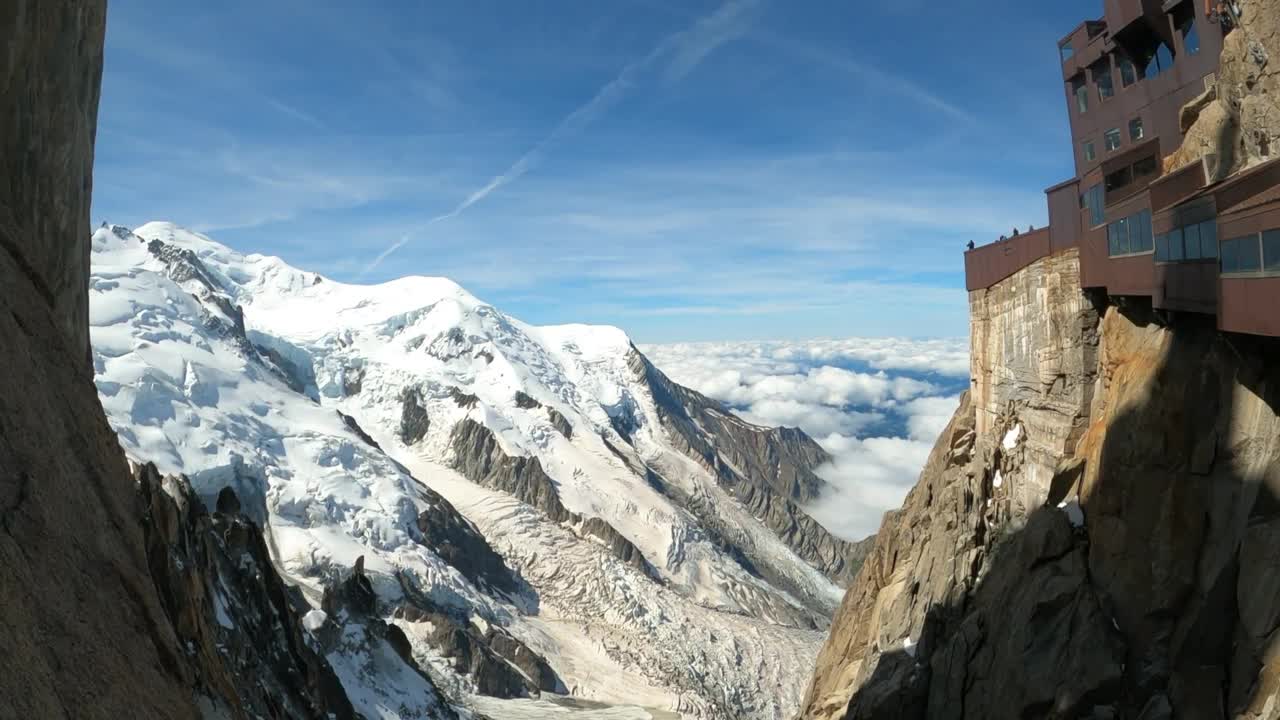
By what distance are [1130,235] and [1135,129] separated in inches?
361

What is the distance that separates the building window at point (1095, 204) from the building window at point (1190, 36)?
4474 mm

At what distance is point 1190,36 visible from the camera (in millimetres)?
24594

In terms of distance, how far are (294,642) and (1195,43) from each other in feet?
162

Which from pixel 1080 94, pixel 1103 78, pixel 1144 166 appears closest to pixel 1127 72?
pixel 1103 78

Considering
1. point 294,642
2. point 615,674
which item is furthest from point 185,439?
point 294,642

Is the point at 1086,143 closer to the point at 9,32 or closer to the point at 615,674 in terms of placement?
the point at 9,32

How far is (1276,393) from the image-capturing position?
607 inches

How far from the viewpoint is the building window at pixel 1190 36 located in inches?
959

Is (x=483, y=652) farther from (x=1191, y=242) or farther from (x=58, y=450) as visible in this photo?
(x=58, y=450)

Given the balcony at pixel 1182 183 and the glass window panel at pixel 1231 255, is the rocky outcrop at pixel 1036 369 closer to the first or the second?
the balcony at pixel 1182 183

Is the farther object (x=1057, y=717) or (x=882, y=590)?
(x=882, y=590)

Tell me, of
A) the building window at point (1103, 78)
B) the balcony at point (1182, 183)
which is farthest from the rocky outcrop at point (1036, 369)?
the balcony at point (1182, 183)

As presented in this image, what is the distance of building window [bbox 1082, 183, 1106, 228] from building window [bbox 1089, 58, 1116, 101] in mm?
6902

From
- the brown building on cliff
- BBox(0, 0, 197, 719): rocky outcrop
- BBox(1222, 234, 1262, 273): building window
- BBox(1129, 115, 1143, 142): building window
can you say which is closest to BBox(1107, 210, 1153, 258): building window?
the brown building on cliff
